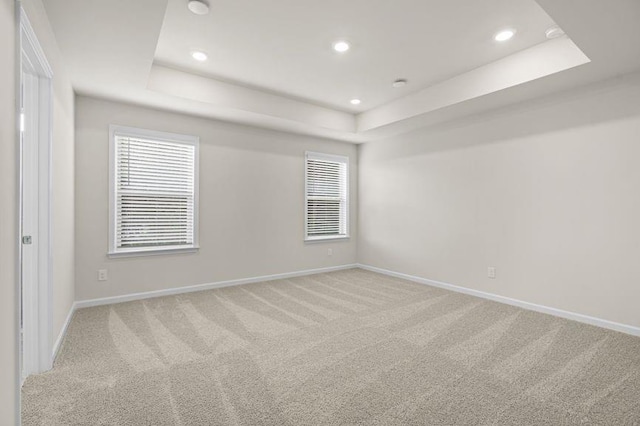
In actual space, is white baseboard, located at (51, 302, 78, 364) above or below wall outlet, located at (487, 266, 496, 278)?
below

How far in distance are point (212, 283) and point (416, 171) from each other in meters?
3.50

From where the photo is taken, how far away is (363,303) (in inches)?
153

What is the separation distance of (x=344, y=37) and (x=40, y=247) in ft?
9.57

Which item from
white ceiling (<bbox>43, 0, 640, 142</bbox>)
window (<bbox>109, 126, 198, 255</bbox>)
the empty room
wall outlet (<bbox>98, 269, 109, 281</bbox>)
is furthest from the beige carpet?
white ceiling (<bbox>43, 0, 640, 142</bbox>)

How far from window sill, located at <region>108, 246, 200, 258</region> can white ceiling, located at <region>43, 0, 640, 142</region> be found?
1810 millimetres

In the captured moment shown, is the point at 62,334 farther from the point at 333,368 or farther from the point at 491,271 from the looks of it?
the point at 491,271

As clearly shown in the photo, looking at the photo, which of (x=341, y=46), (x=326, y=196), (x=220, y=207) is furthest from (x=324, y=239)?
(x=341, y=46)

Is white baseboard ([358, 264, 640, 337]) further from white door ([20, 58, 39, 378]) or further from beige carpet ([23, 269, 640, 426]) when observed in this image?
white door ([20, 58, 39, 378])

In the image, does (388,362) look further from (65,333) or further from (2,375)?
(65,333)

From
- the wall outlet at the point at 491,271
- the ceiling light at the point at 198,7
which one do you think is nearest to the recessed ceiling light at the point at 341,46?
the ceiling light at the point at 198,7

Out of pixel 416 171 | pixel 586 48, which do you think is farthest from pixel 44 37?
pixel 416 171

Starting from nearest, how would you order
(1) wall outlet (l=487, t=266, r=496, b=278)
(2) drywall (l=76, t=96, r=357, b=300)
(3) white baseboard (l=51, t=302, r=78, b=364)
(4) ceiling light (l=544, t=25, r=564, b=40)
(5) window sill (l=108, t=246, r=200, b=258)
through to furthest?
(3) white baseboard (l=51, t=302, r=78, b=364) < (4) ceiling light (l=544, t=25, r=564, b=40) < (2) drywall (l=76, t=96, r=357, b=300) < (5) window sill (l=108, t=246, r=200, b=258) < (1) wall outlet (l=487, t=266, r=496, b=278)

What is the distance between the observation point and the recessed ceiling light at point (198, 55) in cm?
315

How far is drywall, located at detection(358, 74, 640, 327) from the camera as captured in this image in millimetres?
3064
